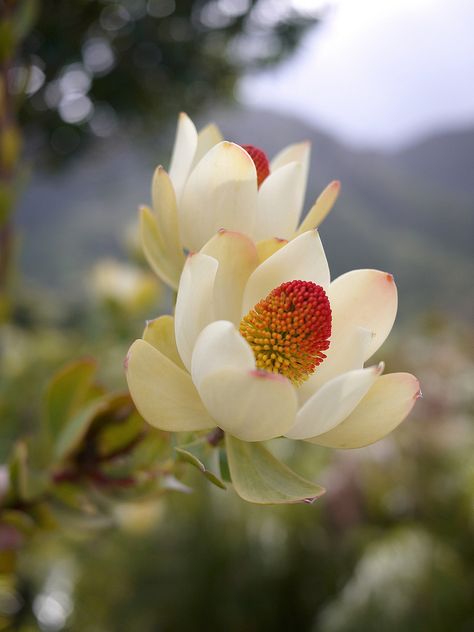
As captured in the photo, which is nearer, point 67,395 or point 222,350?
point 222,350

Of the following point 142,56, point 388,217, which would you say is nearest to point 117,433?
point 142,56

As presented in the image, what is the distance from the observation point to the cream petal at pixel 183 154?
22 centimetres

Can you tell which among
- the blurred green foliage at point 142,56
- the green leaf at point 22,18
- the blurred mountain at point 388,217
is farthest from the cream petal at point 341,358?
the blurred mountain at point 388,217

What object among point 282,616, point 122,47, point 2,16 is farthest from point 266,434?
point 122,47

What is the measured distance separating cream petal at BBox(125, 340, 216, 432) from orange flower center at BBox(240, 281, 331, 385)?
0.04 m

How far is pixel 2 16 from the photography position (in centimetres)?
36

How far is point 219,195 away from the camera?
20cm

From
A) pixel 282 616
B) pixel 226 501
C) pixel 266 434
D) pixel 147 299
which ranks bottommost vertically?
pixel 282 616

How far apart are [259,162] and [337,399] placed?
0.35 ft

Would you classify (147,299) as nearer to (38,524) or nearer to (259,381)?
(38,524)

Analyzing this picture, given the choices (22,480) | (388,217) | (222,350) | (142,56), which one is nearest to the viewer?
(222,350)

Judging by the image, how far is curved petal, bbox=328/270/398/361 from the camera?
0.19 m

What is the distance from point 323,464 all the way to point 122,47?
372cm

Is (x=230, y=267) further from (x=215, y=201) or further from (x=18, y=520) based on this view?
(x=18, y=520)
